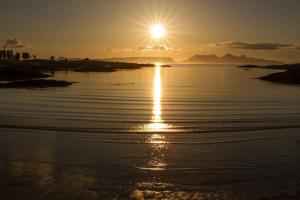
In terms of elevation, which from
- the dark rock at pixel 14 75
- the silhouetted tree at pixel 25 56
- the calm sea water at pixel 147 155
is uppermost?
the silhouetted tree at pixel 25 56

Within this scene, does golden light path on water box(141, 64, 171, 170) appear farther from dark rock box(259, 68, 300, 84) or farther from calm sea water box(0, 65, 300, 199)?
dark rock box(259, 68, 300, 84)

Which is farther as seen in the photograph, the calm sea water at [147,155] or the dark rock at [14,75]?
the dark rock at [14,75]

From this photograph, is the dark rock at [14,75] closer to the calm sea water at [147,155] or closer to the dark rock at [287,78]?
the calm sea water at [147,155]

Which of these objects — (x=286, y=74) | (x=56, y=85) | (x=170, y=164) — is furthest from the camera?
(x=286, y=74)

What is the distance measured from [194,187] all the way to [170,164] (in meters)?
2.61

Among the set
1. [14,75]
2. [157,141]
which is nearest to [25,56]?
[14,75]

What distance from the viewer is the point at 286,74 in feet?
258

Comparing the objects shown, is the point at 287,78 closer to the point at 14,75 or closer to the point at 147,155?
the point at 14,75

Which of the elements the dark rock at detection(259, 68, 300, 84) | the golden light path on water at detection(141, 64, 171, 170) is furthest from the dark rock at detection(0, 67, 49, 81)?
the golden light path on water at detection(141, 64, 171, 170)

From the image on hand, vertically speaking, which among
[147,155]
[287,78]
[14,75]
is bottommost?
[147,155]

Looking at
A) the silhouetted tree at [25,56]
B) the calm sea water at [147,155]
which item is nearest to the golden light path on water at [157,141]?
the calm sea water at [147,155]

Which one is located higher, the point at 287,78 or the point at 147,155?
the point at 287,78

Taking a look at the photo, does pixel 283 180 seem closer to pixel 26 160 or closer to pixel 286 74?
pixel 26 160

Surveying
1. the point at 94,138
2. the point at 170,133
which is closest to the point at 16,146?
the point at 94,138
